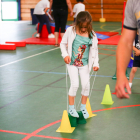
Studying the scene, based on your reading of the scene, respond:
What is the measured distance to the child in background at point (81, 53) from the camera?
330 centimetres

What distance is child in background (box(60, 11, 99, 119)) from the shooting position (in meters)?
3.30

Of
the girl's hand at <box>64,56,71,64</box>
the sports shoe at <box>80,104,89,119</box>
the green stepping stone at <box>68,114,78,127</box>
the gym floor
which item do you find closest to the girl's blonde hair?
the girl's hand at <box>64,56,71,64</box>

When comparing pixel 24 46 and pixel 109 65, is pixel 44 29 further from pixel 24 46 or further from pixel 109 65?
pixel 109 65

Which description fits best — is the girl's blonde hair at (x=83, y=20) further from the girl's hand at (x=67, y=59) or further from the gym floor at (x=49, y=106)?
the gym floor at (x=49, y=106)

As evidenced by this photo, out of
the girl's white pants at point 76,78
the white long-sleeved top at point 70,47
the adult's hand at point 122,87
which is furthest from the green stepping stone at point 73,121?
the adult's hand at point 122,87

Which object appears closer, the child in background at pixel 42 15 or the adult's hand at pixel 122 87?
the adult's hand at pixel 122 87

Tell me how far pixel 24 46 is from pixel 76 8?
359 cm

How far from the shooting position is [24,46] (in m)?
9.20

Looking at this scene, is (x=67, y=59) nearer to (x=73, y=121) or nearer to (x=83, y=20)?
(x=83, y=20)

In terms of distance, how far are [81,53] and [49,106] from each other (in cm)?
103

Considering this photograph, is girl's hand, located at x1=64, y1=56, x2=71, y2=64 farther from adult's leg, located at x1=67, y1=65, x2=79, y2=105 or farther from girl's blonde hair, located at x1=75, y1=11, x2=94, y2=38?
girl's blonde hair, located at x1=75, y1=11, x2=94, y2=38

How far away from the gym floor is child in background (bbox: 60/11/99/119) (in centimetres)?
36

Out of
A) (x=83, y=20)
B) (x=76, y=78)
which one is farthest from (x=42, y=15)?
(x=76, y=78)

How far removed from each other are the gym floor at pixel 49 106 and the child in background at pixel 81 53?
0.36m
